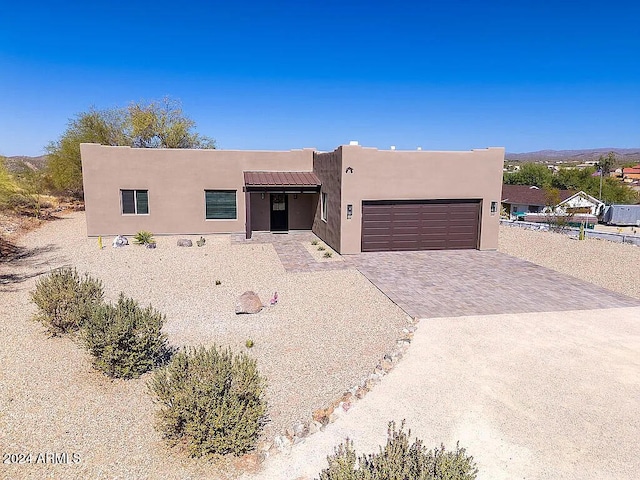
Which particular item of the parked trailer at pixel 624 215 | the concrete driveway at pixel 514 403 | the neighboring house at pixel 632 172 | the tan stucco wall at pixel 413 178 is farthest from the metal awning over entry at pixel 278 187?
the neighboring house at pixel 632 172

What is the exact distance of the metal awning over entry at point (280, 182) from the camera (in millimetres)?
18406

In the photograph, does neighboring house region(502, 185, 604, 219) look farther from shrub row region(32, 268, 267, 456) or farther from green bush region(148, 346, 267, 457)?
green bush region(148, 346, 267, 457)

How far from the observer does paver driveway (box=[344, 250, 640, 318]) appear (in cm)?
998

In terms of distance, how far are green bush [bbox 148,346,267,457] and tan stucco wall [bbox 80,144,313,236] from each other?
15.6 meters

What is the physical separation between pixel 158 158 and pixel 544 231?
19.9 m

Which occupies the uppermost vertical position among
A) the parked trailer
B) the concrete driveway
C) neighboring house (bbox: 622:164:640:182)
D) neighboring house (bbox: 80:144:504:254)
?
neighboring house (bbox: 622:164:640:182)

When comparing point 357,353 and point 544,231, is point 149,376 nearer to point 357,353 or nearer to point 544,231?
point 357,353

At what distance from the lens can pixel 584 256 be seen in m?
15.7

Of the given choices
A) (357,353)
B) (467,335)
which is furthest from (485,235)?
(357,353)

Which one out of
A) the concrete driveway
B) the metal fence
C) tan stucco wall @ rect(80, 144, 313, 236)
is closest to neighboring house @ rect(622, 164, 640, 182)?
the metal fence

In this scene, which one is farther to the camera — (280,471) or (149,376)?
(149,376)

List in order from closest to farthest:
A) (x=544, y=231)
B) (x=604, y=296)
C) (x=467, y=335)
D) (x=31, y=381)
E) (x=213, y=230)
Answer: (x=31, y=381) → (x=467, y=335) → (x=604, y=296) → (x=213, y=230) → (x=544, y=231)

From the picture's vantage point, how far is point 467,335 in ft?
27.1

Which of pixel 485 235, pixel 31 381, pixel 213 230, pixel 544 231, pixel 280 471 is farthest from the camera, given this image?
pixel 544 231
